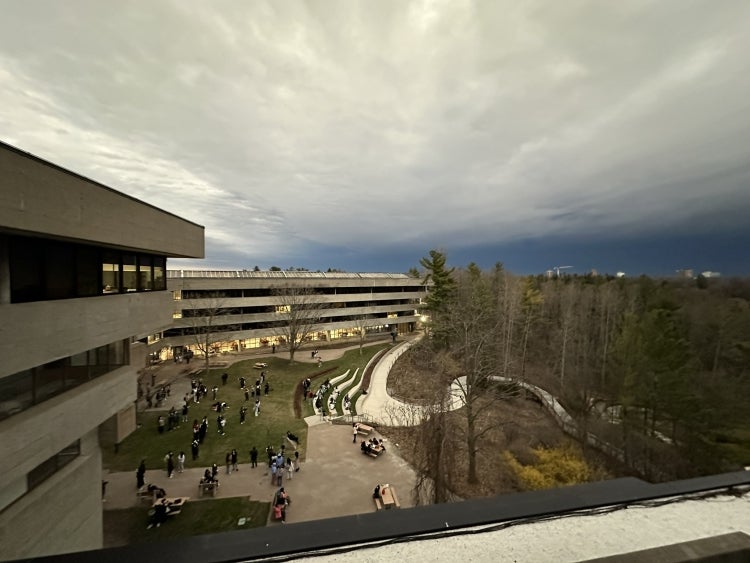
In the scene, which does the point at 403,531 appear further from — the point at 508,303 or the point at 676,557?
the point at 508,303

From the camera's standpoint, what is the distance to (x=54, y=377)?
8266 mm

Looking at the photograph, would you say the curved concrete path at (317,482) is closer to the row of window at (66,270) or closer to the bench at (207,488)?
the bench at (207,488)

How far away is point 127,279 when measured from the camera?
11.1 metres

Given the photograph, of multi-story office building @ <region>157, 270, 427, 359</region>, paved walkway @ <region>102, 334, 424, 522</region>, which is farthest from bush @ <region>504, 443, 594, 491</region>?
multi-story office building @ <region>157, 270, 427, 359</region>

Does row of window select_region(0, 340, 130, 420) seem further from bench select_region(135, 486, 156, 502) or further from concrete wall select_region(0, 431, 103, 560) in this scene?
bench select_region(135, 486, 156, 502)

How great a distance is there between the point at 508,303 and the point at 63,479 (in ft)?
151

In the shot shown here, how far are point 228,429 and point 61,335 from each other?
1891cm

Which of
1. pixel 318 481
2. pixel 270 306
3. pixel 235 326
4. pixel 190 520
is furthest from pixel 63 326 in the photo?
pixel 270 306

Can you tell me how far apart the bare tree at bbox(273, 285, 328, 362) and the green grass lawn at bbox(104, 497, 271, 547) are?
29742 millimetres

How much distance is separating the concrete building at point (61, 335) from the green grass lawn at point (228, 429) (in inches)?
Answer: 421

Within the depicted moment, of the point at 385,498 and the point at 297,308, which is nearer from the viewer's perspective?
the point at 385,498

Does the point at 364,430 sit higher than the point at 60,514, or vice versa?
the point at 60,514

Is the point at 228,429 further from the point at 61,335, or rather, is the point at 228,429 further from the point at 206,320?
the point at 206,320

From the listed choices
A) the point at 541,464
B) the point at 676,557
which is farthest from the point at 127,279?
the point at 541,464
